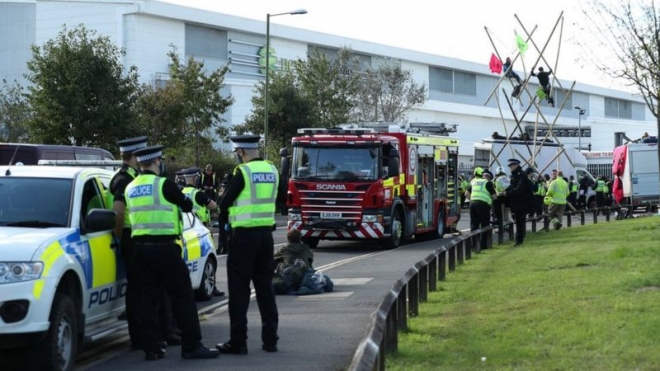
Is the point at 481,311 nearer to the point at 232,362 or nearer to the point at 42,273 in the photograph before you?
the point at 232,362

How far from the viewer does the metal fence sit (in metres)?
6.64

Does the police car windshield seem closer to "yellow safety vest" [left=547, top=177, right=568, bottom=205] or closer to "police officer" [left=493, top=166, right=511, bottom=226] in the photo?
"police officer" [left=493, top=166, right=511, bottom=226]

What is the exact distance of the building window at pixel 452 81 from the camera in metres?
91.6

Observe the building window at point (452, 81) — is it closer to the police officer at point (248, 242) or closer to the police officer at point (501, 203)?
the police officer at point (501, 203)

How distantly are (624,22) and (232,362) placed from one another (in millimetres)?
16361

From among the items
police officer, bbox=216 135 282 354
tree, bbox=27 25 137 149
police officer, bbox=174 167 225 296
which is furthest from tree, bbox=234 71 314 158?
police officer, bbox=216 135 282 354

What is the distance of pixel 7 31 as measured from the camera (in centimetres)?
7150

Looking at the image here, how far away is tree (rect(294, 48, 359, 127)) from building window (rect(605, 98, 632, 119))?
59.9m

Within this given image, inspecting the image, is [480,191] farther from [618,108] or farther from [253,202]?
[618,108]

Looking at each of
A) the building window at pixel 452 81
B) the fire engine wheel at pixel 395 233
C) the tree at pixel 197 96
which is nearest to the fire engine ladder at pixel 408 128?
the fire engine wheel at pixel 395 233

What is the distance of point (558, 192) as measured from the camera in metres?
30.9

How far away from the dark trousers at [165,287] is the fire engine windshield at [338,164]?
14600 mm

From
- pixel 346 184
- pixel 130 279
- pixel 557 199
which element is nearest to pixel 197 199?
pixel 130 279

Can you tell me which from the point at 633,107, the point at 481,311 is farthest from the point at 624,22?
the point at 633,107
